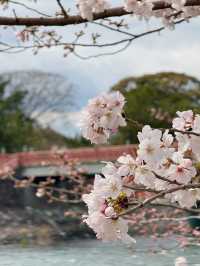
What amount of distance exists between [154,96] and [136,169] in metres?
35.7

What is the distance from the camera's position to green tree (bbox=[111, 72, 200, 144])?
120ft

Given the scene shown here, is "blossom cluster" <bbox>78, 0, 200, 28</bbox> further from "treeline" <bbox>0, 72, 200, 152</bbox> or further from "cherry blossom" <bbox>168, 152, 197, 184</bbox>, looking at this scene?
"treeline" <bbox>0, 72, 200, 152</bbox>

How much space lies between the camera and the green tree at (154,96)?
36.6 metres

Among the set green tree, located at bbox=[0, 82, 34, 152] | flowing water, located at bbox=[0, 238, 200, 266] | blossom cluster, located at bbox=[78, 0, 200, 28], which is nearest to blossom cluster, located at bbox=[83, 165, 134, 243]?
blossom cluster, located at bbox=[78, 0, 200, 28]

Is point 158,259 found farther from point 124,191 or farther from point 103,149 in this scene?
point 103,149

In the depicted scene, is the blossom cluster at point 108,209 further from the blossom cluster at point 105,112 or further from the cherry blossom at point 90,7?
the cherry blossom at point 90,7

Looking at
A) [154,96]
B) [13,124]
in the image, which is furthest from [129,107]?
[13,124]

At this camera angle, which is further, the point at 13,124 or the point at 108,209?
the point at 13,124

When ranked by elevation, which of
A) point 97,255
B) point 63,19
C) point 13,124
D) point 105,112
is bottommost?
point 97,255

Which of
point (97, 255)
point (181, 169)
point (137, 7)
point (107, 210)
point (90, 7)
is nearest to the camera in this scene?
point (107, 210)

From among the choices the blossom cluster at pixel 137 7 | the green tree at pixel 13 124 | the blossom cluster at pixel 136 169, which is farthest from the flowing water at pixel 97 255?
the green tree at pixel 13 124

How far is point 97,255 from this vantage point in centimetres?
1201

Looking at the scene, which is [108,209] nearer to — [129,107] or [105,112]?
[105,112]

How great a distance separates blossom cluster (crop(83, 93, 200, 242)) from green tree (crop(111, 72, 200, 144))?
30142 millimetres
